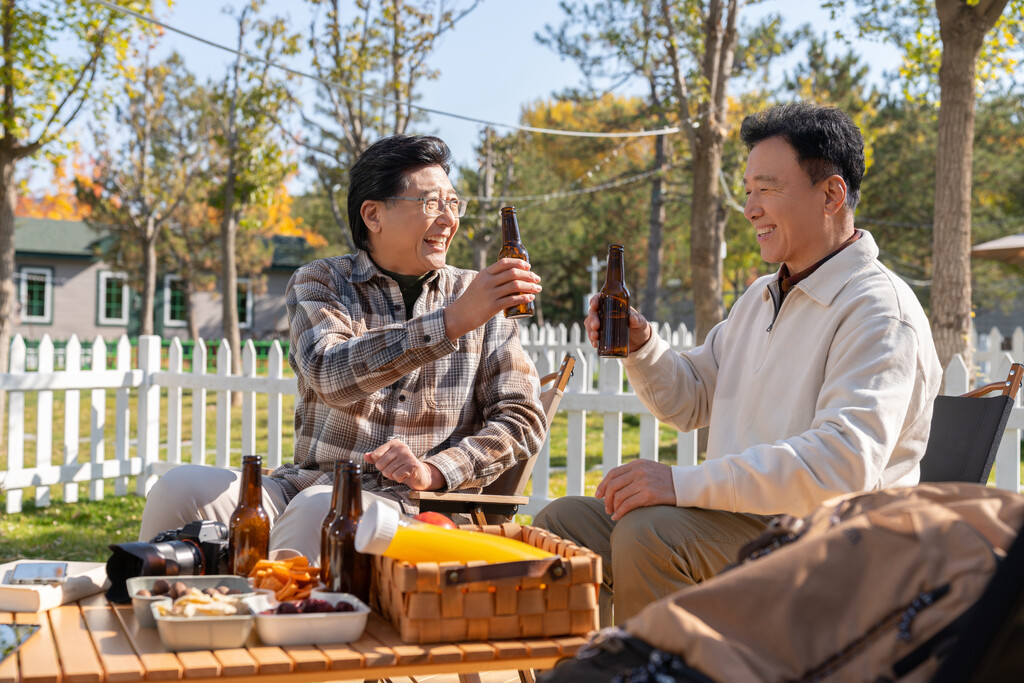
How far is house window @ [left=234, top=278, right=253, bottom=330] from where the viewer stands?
31.8m

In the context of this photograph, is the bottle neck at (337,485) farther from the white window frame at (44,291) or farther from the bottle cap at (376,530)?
the white window frame at (44,291)

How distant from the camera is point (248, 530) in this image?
2004 mm

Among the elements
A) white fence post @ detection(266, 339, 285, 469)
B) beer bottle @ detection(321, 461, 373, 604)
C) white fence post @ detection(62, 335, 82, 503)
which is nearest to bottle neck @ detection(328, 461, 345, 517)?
beer bottle @ detection(321, 461, 373, 604)

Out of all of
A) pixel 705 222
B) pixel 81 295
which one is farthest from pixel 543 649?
pixel 81 295

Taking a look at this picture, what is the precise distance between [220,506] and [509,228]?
1136mm

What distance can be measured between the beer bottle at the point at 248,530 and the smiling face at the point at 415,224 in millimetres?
1123

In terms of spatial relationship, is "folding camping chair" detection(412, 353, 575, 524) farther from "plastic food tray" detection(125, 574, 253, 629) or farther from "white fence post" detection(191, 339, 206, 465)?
"white fence post" detection(191, 339, 206, 465)

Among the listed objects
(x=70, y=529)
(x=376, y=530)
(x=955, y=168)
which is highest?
(x=955, y=168)

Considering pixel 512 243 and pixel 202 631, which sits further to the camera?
pixel 512 243

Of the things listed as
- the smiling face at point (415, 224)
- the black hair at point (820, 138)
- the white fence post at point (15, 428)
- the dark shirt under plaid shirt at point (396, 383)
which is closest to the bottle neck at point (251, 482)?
the dark shirt under plaid shirt at point (396, 383)

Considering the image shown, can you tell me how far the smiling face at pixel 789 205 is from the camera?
255 centimetres

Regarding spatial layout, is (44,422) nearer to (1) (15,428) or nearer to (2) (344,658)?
(1) (15,428)

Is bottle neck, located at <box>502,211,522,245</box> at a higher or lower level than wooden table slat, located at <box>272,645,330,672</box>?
higher

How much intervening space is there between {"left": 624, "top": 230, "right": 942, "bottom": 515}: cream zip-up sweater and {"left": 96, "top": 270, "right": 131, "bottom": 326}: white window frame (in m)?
30.1
